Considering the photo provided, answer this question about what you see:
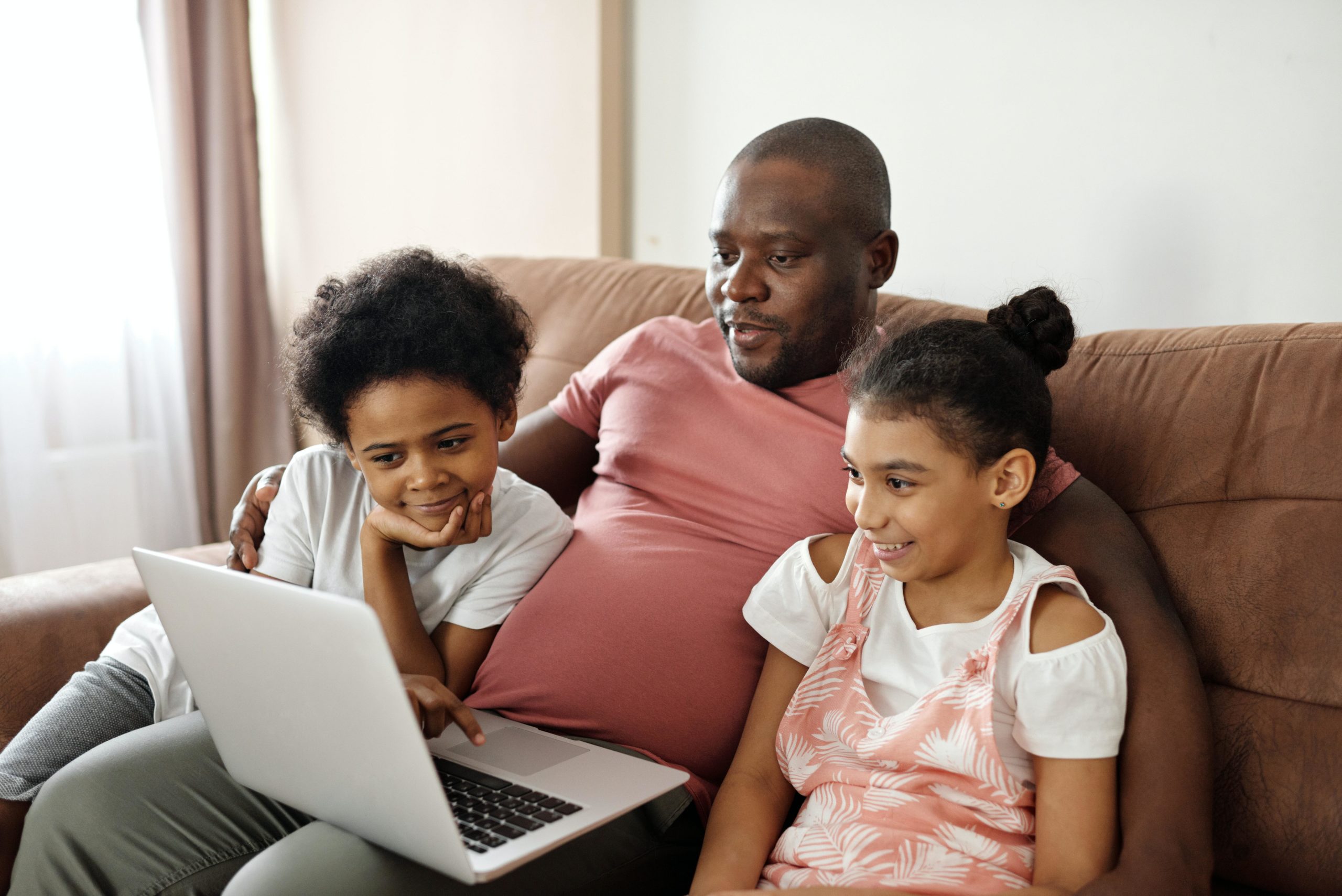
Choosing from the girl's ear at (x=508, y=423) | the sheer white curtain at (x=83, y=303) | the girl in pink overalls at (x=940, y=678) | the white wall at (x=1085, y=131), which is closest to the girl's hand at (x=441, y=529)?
the girl's ear at (x=508, y=423)

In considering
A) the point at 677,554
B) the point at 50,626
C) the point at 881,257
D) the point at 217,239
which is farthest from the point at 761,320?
the point at 217,239

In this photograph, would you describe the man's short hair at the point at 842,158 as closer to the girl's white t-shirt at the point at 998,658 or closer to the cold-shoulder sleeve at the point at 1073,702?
the girl's white t-shirt at the point at 998,658

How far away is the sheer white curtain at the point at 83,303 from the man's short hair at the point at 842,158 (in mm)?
1921

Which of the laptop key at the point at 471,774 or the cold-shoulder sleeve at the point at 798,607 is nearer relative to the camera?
the laptop key at the point at 471,774

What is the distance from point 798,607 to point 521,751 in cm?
33

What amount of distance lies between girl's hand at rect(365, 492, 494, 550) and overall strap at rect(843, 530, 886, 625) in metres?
0.41

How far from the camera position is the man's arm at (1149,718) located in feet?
3.10

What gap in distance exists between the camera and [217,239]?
283 centimetres

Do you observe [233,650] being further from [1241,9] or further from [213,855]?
[1241,9]

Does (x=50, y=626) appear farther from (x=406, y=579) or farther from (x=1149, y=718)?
(x=1149, y=718)

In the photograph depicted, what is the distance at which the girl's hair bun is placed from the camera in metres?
1.14

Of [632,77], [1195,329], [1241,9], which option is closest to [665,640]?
[1195,329]

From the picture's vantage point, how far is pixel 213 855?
111cm

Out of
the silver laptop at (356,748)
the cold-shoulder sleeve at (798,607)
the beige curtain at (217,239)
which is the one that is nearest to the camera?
the silver laptop at (356,748)
